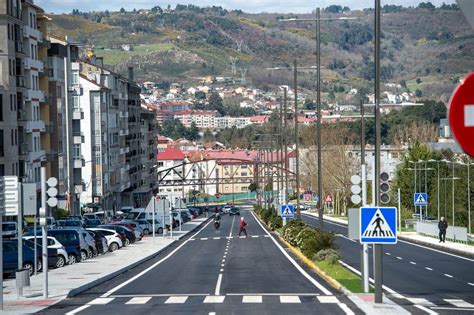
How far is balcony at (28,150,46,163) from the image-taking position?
79.4 meters

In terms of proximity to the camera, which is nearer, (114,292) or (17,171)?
(114,292)

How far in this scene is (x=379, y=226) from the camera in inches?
947

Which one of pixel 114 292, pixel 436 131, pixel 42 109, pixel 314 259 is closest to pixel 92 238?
pixel 314 259

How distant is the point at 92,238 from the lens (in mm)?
52438

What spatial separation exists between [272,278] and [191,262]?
1164 cm

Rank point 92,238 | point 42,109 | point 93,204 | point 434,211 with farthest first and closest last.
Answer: point 93,204 < point 434,211 < point 42,109 < point 92,238

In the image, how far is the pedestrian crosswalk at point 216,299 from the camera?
2638 cm

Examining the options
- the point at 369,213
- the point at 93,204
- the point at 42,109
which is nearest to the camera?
the point at 369,213

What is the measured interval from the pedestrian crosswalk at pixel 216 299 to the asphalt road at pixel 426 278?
6.85ft

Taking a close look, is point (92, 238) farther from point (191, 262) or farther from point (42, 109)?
point (42, 109)

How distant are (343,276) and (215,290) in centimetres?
524

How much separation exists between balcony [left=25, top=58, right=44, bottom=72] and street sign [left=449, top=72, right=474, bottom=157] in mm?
76422

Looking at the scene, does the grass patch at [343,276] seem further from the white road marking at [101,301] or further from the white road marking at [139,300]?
the white road marking at [101,301]

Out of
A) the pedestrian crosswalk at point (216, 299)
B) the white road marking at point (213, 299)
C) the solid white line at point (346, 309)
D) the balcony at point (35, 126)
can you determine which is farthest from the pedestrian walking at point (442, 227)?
the solid white line at point (346, 309)
